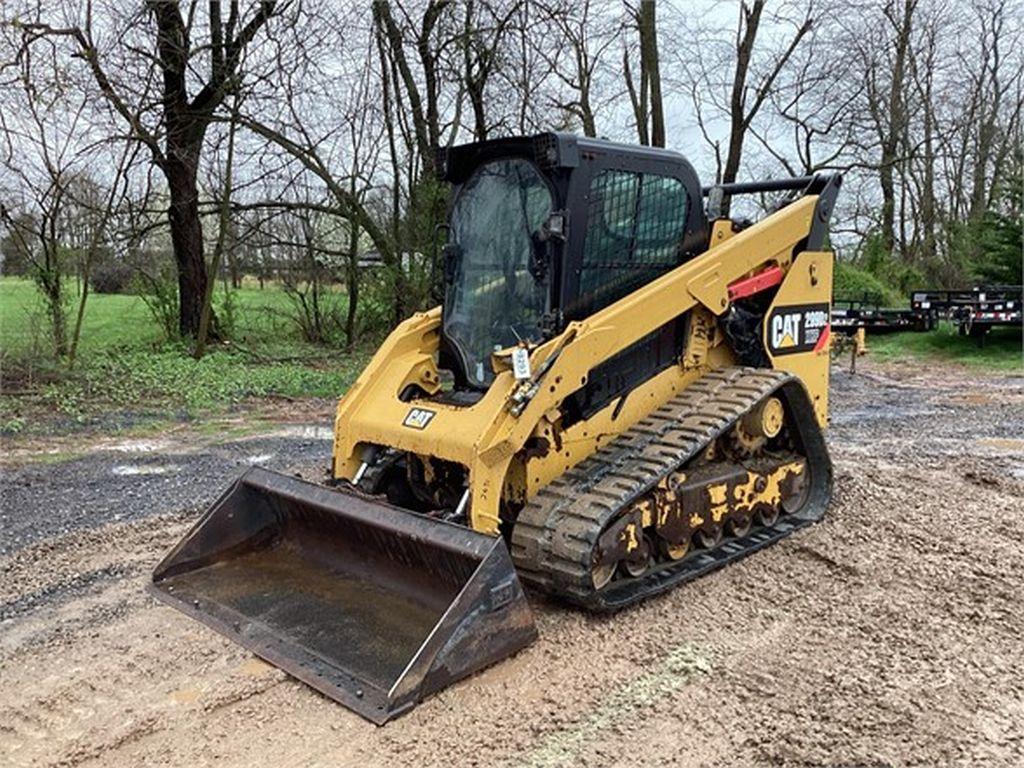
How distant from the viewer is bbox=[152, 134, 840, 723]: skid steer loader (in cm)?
372

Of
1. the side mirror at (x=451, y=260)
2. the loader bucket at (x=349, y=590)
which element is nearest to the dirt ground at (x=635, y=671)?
the loader bucket at (x=349, y=590)

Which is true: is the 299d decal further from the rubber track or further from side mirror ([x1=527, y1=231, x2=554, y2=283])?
side mirror ([x1=527, y1=231, x2=554, y2=283])

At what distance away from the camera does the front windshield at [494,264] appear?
4.60m

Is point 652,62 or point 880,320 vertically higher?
point 652,62

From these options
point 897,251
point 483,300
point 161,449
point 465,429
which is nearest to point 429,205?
point 161,449

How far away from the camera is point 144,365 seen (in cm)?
1159

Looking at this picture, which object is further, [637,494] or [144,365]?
[144,365]

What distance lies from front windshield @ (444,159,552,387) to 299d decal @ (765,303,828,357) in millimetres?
1565

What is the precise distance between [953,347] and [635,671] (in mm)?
13016

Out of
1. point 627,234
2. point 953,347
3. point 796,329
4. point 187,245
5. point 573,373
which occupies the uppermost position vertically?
point 187,245

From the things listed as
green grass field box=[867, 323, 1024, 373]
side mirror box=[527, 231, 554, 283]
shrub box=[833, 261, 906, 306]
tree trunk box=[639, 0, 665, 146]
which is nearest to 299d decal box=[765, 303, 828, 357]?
side mirror box=[527, 231, 554, 283]

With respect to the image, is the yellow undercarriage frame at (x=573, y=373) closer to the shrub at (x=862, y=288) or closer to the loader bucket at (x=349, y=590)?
the loader bucket at (x=349, y=590)

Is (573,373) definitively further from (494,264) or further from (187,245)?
(187,245)

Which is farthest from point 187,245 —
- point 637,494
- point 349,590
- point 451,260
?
point 637,494
